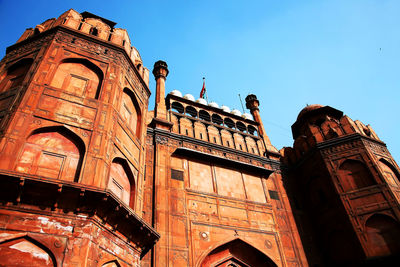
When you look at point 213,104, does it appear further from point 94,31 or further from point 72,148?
point 72,148

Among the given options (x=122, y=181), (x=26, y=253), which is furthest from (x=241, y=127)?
(x=26, y=253)

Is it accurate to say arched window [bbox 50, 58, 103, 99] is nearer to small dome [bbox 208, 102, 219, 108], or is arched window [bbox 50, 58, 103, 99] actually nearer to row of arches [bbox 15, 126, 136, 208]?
row of arches [bbox 15, 126, 136, 208]

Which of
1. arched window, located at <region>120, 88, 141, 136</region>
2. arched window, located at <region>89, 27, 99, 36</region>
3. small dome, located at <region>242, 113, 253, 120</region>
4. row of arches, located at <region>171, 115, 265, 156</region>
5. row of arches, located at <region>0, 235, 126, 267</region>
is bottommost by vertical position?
row of arches, located at <region>0, 235, 126, 267</region>

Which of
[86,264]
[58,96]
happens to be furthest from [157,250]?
[58,96]

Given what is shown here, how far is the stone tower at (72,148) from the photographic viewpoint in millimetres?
6473

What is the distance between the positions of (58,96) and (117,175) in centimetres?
278

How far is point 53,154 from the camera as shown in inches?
311

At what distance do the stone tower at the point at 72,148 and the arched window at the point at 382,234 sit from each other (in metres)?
8.62

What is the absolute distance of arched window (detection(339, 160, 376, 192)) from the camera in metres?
13.8

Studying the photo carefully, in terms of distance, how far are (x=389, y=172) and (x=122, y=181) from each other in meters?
12.1

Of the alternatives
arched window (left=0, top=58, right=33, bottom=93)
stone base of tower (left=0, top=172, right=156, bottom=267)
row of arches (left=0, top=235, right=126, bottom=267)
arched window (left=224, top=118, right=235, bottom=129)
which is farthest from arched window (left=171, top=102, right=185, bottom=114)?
row of arches (left=0, top=235, right=126, bottom=267)

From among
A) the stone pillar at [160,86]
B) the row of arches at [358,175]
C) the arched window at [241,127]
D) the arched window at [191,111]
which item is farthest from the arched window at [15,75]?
the row of arches at [358,175]

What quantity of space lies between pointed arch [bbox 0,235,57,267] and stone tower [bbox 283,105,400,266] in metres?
10.7

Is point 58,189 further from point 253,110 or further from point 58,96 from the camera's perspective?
point 253,110
